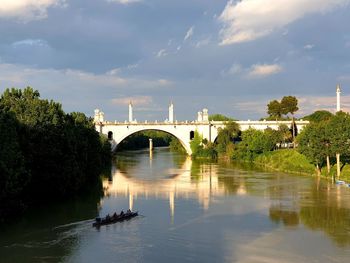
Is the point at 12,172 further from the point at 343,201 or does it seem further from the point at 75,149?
the point at 343,201

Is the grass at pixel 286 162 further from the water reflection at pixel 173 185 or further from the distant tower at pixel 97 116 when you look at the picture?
the distant tower at pixel 97 116

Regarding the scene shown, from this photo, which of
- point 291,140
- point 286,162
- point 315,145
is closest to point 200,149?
point 291,140

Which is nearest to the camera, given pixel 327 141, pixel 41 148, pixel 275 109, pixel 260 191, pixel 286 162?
pixel 41 148

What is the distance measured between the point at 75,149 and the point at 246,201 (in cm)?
1614

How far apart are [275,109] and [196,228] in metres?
82.7

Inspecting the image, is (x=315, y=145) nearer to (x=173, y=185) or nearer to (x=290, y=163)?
(x=290, y=163)

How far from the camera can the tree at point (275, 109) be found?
110 metres

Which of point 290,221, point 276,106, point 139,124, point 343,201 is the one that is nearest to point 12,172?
point 290,221

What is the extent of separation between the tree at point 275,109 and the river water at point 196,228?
59.4m

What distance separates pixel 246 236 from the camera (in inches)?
1171

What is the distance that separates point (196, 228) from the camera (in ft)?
104

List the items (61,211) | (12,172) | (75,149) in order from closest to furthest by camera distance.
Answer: (12,172) < (61,211) < (75,149)

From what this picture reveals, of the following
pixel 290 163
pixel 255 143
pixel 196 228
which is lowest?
pixel 196 228

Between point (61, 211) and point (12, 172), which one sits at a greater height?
point (12, 172)
